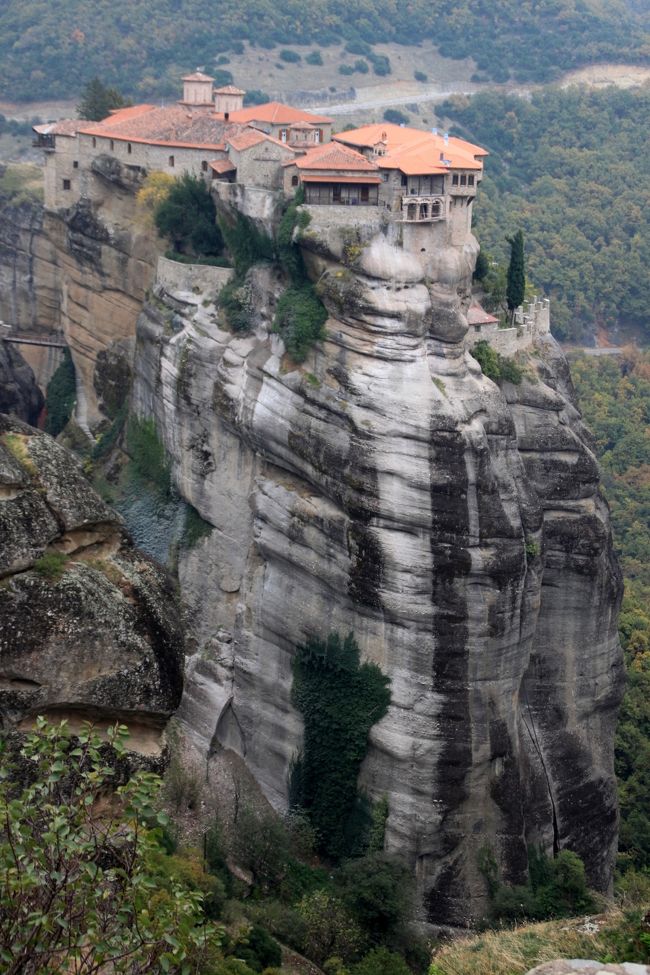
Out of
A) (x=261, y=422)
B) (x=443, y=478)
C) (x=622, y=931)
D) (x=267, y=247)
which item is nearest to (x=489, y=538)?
(x=443, y=478)

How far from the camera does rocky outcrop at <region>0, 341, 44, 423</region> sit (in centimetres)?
5356

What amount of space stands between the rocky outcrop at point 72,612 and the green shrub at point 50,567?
12 millimetres

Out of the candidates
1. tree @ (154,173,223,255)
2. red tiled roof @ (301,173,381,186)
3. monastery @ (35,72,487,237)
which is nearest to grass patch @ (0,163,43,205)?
monastery @ (35,72,487,237)

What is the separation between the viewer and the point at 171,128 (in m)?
47.9

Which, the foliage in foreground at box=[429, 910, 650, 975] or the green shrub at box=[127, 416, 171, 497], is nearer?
the foliage in foreground at box=[429, 910, 650, 975]

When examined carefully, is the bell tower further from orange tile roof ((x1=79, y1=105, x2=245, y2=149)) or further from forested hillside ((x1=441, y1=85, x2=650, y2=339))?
forested hillside ((x1=441, y1=85, x2=650, y2=339))

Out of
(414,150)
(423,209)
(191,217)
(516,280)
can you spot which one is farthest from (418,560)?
(191,217)

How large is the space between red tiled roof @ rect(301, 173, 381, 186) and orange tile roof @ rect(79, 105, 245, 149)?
23.1ft

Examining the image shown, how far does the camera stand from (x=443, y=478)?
36.4 m

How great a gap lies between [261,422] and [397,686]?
7.86 meters

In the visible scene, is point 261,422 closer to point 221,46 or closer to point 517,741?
point 517,741

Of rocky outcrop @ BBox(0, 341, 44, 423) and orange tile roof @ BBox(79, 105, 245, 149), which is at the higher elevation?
orange tile roof @ BBox(79, 105, 245, 149)

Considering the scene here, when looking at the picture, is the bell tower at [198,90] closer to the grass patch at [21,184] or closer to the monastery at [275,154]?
the monastery at [275,154]

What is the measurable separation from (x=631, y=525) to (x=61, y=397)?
22132 millimetres
